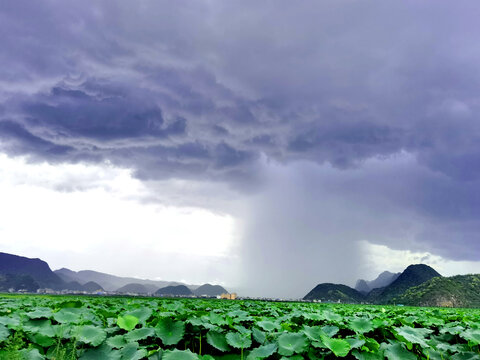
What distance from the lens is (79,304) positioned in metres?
6.65

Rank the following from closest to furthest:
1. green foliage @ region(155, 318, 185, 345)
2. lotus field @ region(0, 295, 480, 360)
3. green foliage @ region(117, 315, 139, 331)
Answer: lotus field @ region(0, 295, 480, 360) < green foliage @ region(155, 318, 185, 345) < green foliage @ region(117, 315, 139, 331)

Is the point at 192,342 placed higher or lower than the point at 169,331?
lower

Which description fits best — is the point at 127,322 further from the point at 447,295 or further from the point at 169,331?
the point at 447,295

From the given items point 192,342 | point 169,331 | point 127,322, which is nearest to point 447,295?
point 192,342

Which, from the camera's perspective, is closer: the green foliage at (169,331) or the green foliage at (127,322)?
the green foliage at (169,331)

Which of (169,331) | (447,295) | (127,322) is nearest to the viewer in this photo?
(169,331)

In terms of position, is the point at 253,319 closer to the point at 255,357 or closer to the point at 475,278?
the point at 255,357

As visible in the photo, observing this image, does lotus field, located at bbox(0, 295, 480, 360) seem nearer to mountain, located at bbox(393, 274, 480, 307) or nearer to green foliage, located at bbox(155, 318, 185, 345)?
green foliage, located at bbox(155, 318, 185, 345)

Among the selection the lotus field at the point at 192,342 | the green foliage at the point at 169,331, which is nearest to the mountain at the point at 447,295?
the lotus field at the point at 192,342

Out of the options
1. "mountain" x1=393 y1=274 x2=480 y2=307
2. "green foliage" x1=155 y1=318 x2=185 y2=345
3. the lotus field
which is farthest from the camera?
"mountain" x1=393 y1=274 x2=480 y2=307

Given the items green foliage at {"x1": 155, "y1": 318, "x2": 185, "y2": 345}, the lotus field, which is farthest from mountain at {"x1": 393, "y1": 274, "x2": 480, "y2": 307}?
green foliage at {"x1": 155, "y1": 318, "x2": 185, "y2": 345}

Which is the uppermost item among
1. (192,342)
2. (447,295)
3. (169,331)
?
(447,295)

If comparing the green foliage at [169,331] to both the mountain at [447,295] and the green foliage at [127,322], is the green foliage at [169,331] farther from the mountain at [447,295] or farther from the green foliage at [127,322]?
the mountain at [447,295]

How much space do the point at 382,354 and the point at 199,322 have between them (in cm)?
255
